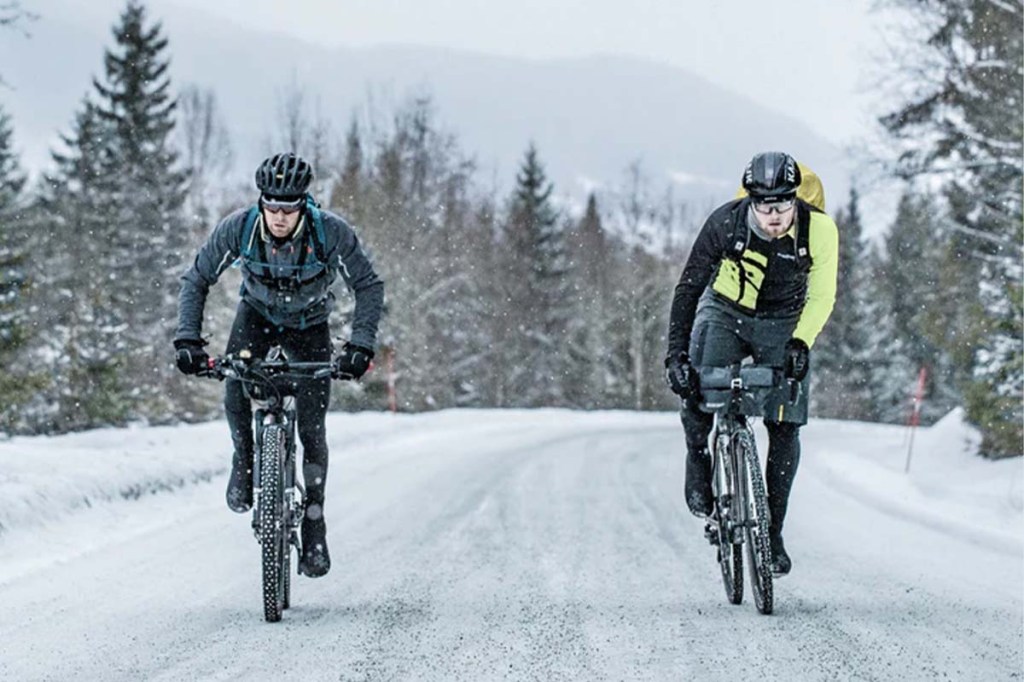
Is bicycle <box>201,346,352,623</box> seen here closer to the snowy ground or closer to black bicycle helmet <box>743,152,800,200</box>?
the snowy ground

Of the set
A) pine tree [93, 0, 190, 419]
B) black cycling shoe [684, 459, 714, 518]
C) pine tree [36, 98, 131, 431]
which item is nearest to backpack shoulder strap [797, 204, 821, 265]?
black cycling shoe [684, 459, 714, 518]

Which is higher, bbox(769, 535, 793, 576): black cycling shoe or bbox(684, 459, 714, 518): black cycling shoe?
bbox(684, 459, 714, 518): black cycling shoe

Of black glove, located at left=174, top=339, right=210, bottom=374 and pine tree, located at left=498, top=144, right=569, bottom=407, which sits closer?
black glove, located at left=174, top=339, right=210, bottom=374

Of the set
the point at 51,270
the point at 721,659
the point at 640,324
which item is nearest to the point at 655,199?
the point at 640,324

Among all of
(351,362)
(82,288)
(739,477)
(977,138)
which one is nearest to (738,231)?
(739,477)

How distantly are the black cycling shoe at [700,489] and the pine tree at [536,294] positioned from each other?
139ft

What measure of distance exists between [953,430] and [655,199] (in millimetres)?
67875

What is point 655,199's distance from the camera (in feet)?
271

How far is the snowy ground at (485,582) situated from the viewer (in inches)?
157

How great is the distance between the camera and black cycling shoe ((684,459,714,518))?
5215 millimetres

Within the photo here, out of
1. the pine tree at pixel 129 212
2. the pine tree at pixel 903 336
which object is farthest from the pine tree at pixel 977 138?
the pine tree at pixel 903 336

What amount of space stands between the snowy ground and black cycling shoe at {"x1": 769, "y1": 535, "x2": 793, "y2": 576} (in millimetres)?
173

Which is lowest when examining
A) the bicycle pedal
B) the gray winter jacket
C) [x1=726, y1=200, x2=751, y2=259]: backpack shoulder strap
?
the bicycle pedal

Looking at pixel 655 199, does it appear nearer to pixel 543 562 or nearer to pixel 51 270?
pixel 51 270
